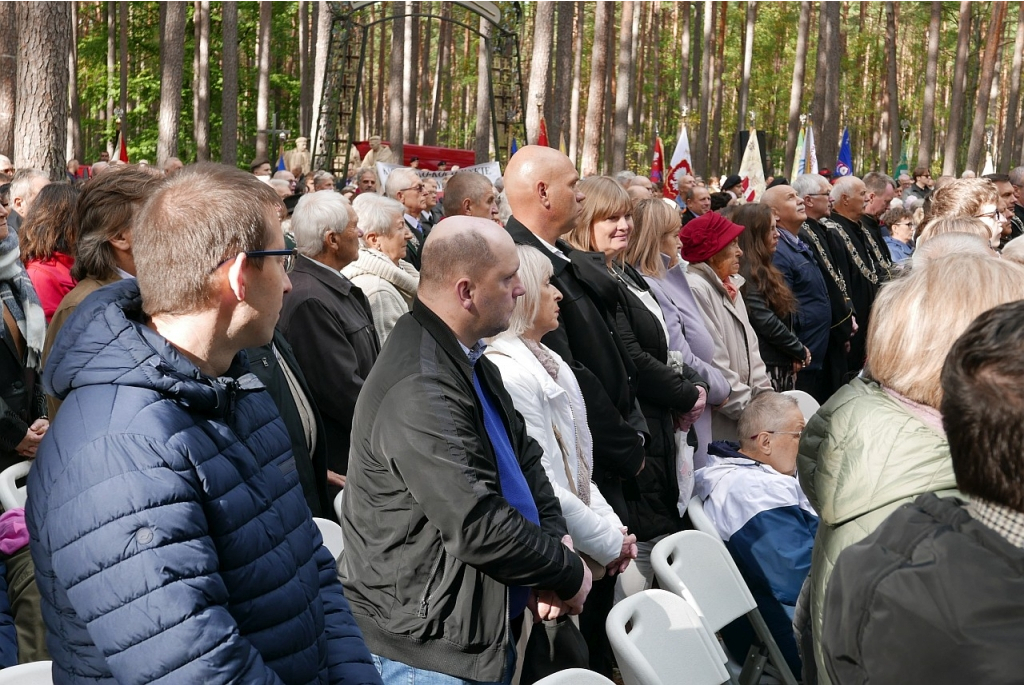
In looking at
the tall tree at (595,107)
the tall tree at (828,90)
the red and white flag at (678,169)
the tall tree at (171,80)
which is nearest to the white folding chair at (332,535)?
the red and white flag at (678,169)

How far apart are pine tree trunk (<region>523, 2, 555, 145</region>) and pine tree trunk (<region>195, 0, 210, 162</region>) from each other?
8.94 meters

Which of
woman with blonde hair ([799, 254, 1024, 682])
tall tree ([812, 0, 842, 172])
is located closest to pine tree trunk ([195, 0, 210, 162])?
tall tree ([812, 0, 842, 172])

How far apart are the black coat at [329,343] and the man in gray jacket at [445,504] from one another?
1.70 m

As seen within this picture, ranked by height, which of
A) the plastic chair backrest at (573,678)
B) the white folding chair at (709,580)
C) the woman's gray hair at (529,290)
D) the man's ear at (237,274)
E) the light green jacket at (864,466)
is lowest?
the white folding chair at (709,580)

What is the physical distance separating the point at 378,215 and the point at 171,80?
1640 centimetres

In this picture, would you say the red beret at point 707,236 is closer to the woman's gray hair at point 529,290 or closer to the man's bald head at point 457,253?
the woman's gray hair at point 529,290

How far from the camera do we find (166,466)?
6.00 ft

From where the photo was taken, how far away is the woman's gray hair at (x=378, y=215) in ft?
18.5

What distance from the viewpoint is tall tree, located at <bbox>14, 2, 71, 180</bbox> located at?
840 centimetres

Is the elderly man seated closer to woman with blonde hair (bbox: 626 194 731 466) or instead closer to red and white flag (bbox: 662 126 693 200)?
woman with blonde hair (bbox: 626 194 731 466)

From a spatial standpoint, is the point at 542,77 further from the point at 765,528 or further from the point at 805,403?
the point at 765,528

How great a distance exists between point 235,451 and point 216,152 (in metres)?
38.2

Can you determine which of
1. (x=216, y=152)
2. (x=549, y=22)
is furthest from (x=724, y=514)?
(x=216, y=152)

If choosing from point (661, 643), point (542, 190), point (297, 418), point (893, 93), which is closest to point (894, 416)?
point (661, 643)
